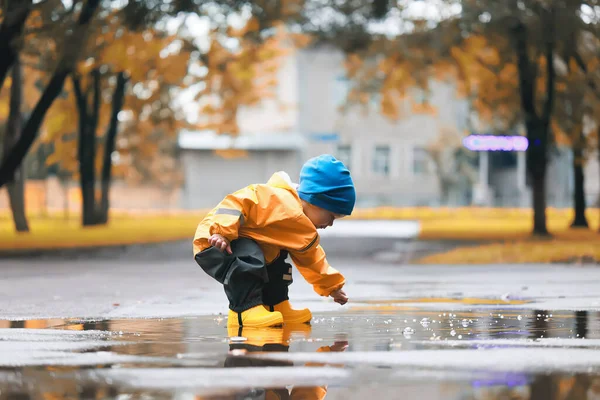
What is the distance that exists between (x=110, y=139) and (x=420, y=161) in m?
27.3

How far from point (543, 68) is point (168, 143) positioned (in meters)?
36.5

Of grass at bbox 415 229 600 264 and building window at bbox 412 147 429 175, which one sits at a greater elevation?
building window at bbox 412 147 429 175

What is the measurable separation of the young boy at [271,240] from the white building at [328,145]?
49.2m

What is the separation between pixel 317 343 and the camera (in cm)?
652

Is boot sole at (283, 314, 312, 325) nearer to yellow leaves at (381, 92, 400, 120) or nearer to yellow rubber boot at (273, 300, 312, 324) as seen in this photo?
yellow rubber boot at (273, 300, 312, 324)

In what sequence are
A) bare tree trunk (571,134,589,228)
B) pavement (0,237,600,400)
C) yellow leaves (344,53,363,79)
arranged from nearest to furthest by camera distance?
pavement (0,237,600,400) < yellow leaves (344,53,363,79) < bare tree trunk (571,134,589,228)

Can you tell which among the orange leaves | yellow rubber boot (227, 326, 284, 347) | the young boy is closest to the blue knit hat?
the young boy

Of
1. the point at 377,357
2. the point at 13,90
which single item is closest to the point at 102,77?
the point at 13,90

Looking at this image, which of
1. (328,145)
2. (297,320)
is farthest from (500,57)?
(328,145)

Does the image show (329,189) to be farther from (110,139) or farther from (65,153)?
(65,153)

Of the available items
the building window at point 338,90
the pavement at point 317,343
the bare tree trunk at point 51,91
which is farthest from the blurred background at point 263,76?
the pavement at point 317,343

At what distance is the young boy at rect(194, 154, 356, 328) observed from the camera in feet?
24.5

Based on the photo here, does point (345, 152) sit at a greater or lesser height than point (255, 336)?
greater

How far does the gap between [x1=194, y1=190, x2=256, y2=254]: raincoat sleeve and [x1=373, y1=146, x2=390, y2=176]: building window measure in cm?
5298
